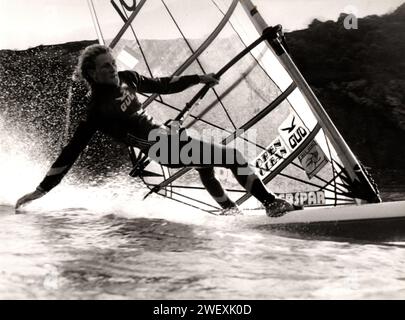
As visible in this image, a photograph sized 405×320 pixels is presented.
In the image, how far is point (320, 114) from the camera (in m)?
2.31

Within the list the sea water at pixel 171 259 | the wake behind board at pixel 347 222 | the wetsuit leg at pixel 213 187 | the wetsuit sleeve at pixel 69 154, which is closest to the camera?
the sea water at pixel 171 259

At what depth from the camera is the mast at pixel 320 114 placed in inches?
90.7

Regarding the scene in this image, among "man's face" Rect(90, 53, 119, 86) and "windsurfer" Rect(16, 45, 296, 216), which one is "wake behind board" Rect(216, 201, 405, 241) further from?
A: "man's face" Rect(90, 53, 119, 86)

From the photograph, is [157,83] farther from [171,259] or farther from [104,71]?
[171,259]

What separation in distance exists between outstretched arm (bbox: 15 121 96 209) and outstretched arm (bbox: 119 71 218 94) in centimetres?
31

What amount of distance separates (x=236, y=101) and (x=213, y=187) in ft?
1.59

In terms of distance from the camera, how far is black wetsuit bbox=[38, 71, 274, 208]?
2.29m

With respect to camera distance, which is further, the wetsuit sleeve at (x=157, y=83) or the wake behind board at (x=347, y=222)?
the wetsuit sleeve at (x=157, y=83)

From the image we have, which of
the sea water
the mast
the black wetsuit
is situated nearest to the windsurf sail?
the mast

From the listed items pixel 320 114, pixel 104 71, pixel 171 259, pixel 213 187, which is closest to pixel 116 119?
pixel 104 71

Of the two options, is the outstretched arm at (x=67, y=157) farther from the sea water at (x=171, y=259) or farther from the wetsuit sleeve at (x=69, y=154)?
the sea water at (x=171, y=259)

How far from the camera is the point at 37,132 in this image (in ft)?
14.9

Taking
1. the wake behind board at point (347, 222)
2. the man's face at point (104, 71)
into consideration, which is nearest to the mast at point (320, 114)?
the wake behind board at point (347, 222)
